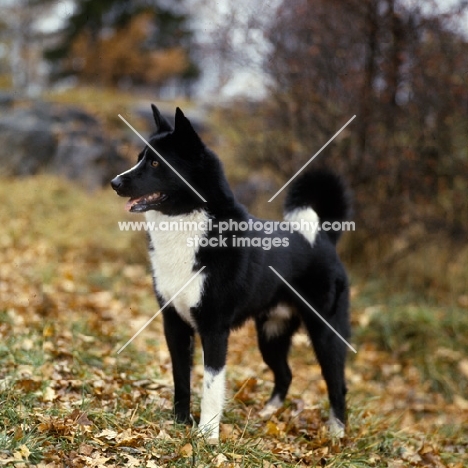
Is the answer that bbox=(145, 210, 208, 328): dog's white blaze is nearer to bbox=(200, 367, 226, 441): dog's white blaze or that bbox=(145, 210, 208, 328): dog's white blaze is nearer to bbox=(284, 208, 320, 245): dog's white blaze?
bbox=(200, 367, 226, 441): dog's white blaze

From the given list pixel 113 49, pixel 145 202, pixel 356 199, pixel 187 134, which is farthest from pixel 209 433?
pixel 113 49

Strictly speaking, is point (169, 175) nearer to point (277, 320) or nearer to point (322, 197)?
point (322, 197)

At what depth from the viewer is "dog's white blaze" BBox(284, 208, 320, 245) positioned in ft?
11.3

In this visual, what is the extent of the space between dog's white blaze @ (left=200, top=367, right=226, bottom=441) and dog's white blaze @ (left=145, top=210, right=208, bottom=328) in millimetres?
277

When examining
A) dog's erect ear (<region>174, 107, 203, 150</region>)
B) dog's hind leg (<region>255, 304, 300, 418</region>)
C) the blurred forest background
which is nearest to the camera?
dog's erect ear (<region>174, 107, 203, 150</region>)

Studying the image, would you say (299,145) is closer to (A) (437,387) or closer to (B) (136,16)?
(A) (437,387)

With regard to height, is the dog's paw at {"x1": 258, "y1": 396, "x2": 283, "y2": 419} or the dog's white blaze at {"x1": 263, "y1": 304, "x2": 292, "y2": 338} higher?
the dog's white blaze at {"x1": 263, "y1": 304, "x2": 292, "y2": 338}

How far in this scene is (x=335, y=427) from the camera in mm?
3471

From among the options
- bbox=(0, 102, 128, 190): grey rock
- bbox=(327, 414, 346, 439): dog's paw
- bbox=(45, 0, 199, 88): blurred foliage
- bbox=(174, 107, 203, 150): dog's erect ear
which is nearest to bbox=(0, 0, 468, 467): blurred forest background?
bbox=(327, 414, 346, 439): dog's paw

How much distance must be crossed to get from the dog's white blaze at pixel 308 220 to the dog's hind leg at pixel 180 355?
894mm

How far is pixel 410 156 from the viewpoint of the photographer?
21.3 ft

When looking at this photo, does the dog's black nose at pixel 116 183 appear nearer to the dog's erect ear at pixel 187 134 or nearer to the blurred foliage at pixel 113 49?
the dog's erect ear at pixel 187 134

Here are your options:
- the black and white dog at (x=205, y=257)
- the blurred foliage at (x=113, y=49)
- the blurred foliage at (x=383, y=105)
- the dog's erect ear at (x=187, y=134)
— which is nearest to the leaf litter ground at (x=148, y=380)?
the black and white dog at (x=205, y=257)

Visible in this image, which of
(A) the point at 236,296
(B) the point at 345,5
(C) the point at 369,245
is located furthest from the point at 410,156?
(A) the point at 236,296
